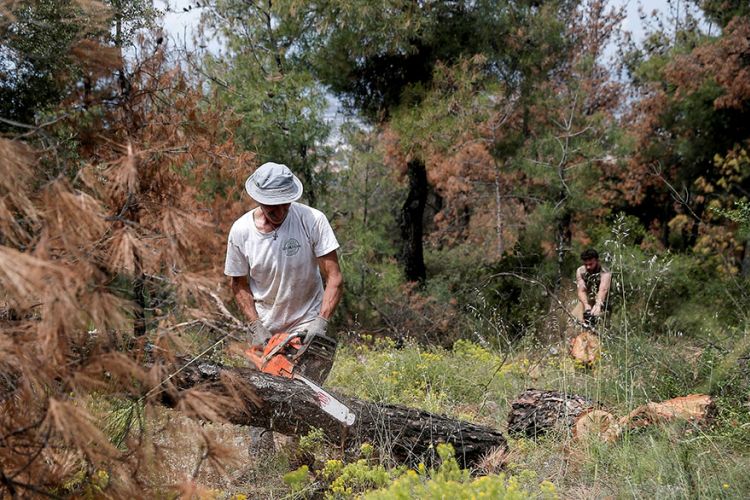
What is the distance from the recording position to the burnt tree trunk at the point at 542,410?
4019 mm

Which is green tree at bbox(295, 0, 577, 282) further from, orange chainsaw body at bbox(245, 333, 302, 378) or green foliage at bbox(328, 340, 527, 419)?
orange chainsaw body at bbox(245, 333, 302, 378)

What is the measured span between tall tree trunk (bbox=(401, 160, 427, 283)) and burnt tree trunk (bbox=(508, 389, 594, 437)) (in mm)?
8013

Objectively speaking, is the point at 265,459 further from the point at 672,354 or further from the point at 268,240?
Answer: the point at 672,354

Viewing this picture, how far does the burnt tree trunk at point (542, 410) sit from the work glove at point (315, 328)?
4.33 ft

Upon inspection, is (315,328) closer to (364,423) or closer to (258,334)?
(258,334)

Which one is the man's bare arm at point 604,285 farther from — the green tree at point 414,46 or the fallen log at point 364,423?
the green tree at point 414,46

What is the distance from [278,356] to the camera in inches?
139

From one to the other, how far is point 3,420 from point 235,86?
6.85 m

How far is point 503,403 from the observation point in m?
4.87

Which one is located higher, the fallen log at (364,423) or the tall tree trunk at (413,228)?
the tall tree trunk at (413,228)

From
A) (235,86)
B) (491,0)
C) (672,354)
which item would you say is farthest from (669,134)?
(672,354)

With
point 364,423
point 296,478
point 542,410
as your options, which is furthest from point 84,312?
point 542,410

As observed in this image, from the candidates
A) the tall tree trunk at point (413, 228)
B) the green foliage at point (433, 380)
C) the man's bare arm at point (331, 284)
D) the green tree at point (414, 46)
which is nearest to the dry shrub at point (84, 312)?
the man's bare arm at point (331, 284)

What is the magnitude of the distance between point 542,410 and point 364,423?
47.1 inches
